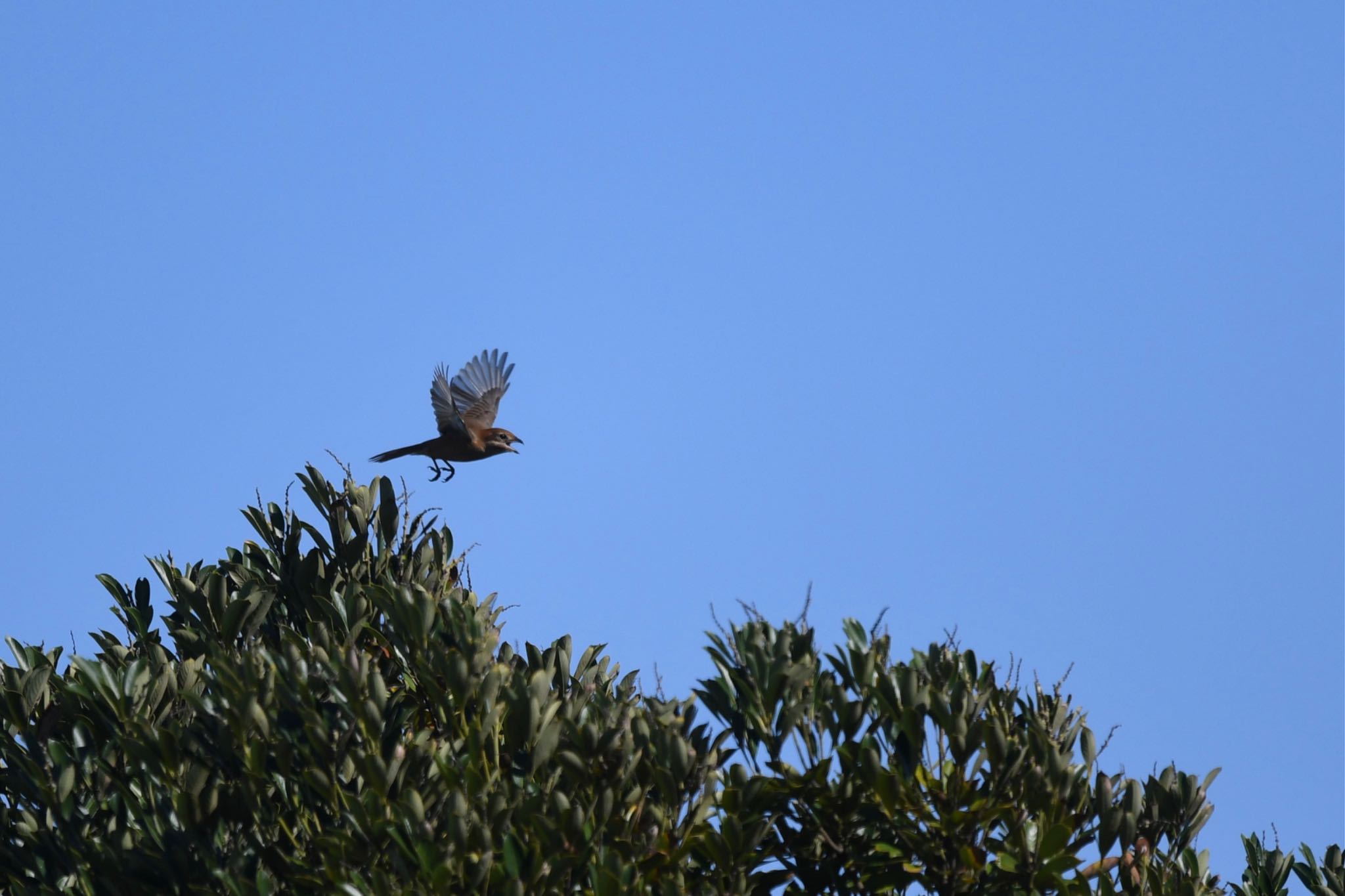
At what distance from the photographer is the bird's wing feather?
42.1ft

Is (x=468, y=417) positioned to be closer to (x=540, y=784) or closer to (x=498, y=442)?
(x=498, y=442)

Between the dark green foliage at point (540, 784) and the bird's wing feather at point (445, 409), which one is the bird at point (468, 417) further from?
the dark green foliage at point (540, 784)

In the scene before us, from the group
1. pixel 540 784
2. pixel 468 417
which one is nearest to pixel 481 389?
pixel 468 417

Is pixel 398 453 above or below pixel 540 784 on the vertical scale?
above

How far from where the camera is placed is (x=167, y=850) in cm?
672

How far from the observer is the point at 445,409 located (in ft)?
42.1

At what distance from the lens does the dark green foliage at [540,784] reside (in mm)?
6363

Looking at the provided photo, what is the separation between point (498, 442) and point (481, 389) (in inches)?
24.2

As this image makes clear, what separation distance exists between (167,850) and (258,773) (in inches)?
20.2

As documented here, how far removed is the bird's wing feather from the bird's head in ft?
0.78

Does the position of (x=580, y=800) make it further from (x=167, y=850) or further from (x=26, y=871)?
(x=26, y=871)

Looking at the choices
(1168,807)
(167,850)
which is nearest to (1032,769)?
(1168,807)

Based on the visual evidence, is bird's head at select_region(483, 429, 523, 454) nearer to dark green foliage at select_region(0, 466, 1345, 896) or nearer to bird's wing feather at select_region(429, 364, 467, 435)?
bird's wing feather at select_region(429, 364, 467, 435)

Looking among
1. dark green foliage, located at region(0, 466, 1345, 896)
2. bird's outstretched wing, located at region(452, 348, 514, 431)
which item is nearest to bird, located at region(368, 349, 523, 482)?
bird's outstretched wing, located at region(452, 348, 514, 431)
